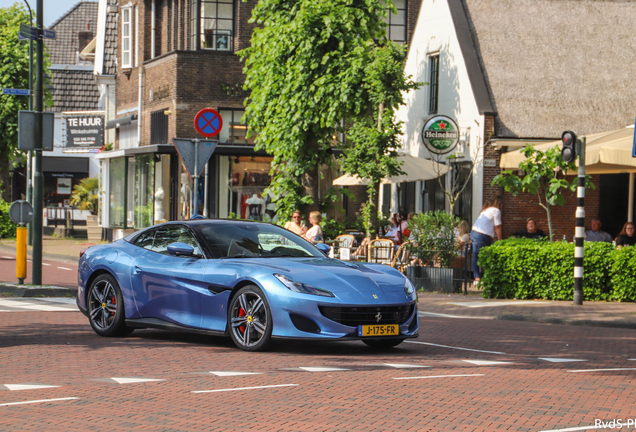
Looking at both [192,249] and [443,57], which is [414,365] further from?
[443,57]

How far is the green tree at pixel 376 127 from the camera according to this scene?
21250mm

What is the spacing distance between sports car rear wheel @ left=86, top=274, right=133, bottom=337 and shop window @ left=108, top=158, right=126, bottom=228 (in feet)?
80.1

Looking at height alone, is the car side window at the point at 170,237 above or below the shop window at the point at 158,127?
below

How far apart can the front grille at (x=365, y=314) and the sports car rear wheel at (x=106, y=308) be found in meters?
2.79

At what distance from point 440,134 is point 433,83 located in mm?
4771

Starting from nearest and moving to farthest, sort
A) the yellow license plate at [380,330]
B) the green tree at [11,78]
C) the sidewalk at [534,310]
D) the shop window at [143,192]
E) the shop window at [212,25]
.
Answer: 1. the yellow license plate at [380,330]
2. the sidewalk at [534,310]
3. the shop window at [212,25]
4. the shop window at [143,192]
5. the green tree at [11,78]

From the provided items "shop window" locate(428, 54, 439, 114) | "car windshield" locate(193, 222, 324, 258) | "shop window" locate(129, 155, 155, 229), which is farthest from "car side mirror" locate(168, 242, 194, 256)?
"shop window" locate(129, 155, 155, 229)

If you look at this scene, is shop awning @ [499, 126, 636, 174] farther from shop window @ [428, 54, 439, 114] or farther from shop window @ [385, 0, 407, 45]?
shop window @ [385, 0, 407, 45]

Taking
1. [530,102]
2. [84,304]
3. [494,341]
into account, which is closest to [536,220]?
[530,102]

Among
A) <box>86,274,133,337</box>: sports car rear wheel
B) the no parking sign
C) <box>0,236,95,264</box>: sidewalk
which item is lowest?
<box>0,236,95,264</box>: sidewalk

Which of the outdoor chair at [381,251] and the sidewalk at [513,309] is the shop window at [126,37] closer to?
the outdoor chair at [381,251]

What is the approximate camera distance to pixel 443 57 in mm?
25359

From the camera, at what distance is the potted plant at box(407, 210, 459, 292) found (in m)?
17.3

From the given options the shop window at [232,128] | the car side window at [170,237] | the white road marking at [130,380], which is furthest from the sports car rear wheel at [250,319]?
the shop window at [232,128]
